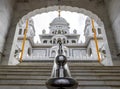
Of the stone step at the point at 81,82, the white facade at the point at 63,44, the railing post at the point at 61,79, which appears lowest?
the stone step at the point at 81,82

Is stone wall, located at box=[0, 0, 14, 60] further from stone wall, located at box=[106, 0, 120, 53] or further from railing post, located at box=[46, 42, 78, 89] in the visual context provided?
railing post, located at box=[46, 42, 78, 89]

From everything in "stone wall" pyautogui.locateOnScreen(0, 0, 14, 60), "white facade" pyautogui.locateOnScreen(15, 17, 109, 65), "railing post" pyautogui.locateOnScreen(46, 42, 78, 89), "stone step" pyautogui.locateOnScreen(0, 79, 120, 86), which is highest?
"white facade" pyautogui.locateOnScreen(15, 17, 109, 65)

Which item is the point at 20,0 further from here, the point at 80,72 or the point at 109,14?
the point at 80,72

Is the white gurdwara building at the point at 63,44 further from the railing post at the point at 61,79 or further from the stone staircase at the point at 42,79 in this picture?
the railing post at the point at 61,79

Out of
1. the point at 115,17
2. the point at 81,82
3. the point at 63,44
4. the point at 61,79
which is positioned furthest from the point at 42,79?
the point at 63,44

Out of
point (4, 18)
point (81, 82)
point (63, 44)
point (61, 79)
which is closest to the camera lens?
point (61, 79)

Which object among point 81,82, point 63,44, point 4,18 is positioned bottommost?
point 81,82

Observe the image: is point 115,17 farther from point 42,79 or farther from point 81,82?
point 42,79

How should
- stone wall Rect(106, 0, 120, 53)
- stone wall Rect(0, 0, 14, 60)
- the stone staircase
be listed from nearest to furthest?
the stone staircase < stone wall Rect(0, 0, 14, 60) < stone wall Rect(106, 0, 120, 53)

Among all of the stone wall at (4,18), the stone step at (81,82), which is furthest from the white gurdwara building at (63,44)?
the stone step at (81,82)

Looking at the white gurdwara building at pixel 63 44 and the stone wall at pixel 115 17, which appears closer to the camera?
the stone wall at pixel 115 17

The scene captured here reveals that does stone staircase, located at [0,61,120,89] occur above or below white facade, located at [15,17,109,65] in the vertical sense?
below

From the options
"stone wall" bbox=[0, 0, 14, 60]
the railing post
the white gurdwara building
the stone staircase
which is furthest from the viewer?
the white gurdwara building

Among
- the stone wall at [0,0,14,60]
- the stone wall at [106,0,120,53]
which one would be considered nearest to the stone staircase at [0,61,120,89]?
the stone wall at [0,0,14,60]
